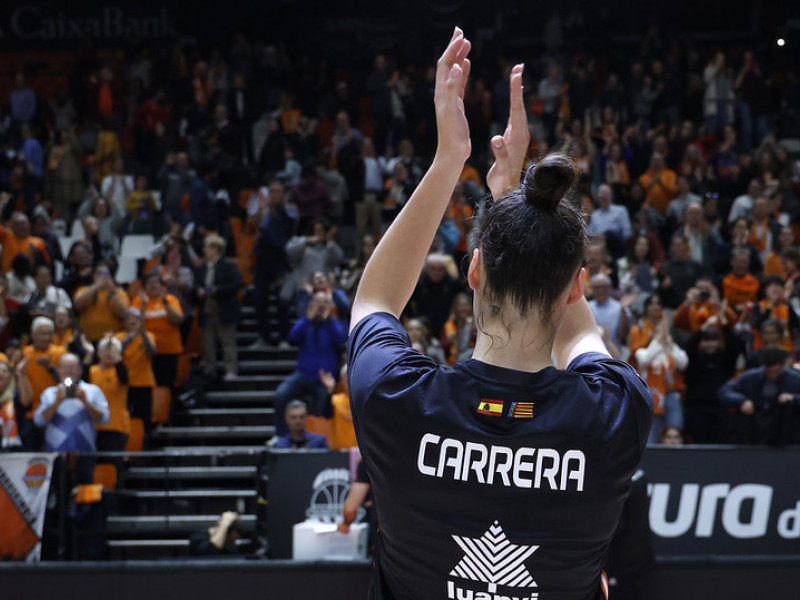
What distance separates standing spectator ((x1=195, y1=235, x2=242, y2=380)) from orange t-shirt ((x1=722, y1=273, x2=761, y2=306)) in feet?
19.7

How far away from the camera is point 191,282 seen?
1358cm

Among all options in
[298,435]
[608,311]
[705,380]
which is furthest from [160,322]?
[705,380]

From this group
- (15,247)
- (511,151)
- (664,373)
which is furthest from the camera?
(15,247)

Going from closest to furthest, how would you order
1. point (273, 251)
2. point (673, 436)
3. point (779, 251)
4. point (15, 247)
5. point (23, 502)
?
point (23, 502)
point (673, 436)
point (779, 251)
point (15, 247)
point (273, 251)

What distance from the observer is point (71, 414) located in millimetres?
10648

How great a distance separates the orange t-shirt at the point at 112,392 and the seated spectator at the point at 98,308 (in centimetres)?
152

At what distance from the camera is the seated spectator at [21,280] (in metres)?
13.1

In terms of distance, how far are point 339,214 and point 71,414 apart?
667 centimetres

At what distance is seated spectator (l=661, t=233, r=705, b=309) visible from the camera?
42.7 feet

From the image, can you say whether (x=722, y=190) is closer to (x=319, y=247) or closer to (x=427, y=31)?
(x=319, y=247)

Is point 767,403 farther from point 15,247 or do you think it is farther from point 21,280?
point 15,247

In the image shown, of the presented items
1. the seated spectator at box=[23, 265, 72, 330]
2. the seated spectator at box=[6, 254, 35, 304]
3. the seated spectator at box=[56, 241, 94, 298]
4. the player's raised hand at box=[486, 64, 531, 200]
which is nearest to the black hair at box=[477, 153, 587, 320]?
the player's raised hand at box=[486, 64, 531, 200]

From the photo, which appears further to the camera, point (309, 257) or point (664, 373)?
point (309, 257)

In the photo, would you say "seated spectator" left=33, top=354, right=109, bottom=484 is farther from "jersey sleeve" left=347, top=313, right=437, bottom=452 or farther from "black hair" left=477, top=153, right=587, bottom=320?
"black hair" left=477, top=153, right=587, bottom=320
